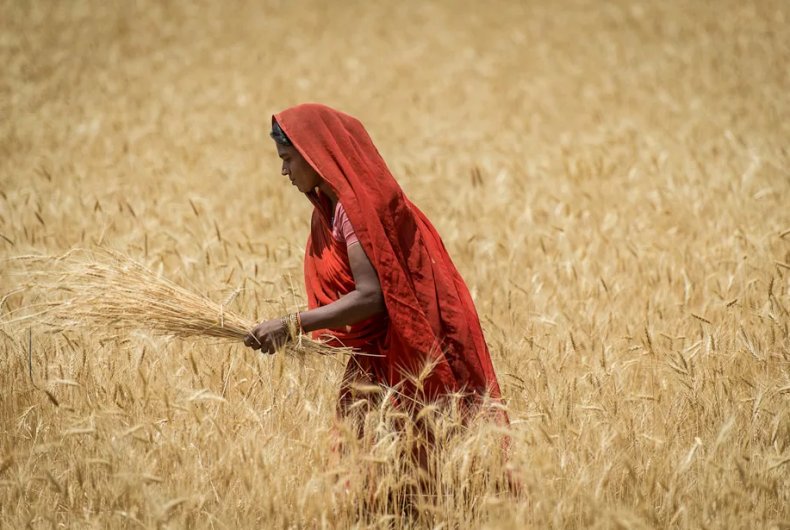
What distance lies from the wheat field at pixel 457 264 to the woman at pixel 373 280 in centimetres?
14

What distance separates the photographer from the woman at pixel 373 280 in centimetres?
276

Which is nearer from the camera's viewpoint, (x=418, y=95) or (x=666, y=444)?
(x=666, y=444)

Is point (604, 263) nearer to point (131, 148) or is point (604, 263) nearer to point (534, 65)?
point (131, 148)

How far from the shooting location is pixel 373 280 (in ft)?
Result: 9.06

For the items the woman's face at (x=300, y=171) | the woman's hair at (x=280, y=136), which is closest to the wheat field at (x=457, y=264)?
the woman's face at (x=300, y=171)

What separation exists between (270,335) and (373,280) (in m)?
0.36

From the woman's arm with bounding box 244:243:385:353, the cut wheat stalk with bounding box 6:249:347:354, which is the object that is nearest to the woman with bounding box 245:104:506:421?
the woman's arm with bounding box 244:243:385:353

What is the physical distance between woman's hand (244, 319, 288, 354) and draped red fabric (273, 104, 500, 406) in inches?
6.5

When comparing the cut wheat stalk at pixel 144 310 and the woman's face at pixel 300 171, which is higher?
the woman's face at pixel 300 171

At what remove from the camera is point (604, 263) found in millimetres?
4887

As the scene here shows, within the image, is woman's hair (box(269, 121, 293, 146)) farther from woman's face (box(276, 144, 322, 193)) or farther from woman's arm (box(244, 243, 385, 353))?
woman's arm (box(244, 243, 385, 353))

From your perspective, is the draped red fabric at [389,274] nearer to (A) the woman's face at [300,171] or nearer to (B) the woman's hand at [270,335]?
(A) the woman's face at [300,171]

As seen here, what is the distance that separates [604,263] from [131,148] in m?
4.21

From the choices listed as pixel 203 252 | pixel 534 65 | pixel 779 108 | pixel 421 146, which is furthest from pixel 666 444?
pixel 534 65
